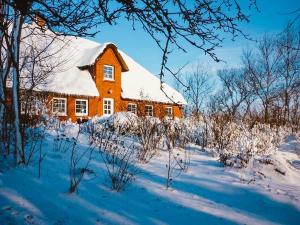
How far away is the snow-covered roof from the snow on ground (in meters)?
11.5

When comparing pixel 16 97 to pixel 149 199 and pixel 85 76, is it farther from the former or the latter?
pixel 85 76

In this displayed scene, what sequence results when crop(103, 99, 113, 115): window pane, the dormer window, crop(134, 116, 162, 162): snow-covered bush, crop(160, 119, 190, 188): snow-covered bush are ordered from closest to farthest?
crop(160, 119, 190, 188): snow-covered bush → crop(134, 116, 162, 162): snow-covered bush → crop(103, 99, 113, 115): window pane → the dormer window

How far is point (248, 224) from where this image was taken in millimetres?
3615

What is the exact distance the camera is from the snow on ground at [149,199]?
362cm

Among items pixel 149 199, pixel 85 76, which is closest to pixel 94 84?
pixel 85 76

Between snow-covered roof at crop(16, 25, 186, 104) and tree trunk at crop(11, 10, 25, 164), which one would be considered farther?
snow-covered roof at crop(16, 25, 186, 104)

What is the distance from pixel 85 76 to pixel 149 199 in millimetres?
17249

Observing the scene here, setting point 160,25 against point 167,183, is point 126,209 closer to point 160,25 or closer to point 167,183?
point 167,183

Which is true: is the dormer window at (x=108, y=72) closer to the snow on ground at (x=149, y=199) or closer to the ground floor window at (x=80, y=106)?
the ground floor window at (x=80, y=106)

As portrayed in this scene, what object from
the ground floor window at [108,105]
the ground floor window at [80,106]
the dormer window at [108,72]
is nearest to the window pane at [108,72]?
the dormer window at [108,72]

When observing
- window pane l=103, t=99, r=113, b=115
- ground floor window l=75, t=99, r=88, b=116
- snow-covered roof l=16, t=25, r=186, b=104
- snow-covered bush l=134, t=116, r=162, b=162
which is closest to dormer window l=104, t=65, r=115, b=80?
snow-covered roof l=16, t=25, r=186, b=104

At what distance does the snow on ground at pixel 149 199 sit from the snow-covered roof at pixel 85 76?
1145 cm

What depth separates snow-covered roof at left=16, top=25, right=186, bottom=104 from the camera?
59.7 ft

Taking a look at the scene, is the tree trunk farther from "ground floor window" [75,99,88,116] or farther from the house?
"ground floor window" [75,99,88,116]
